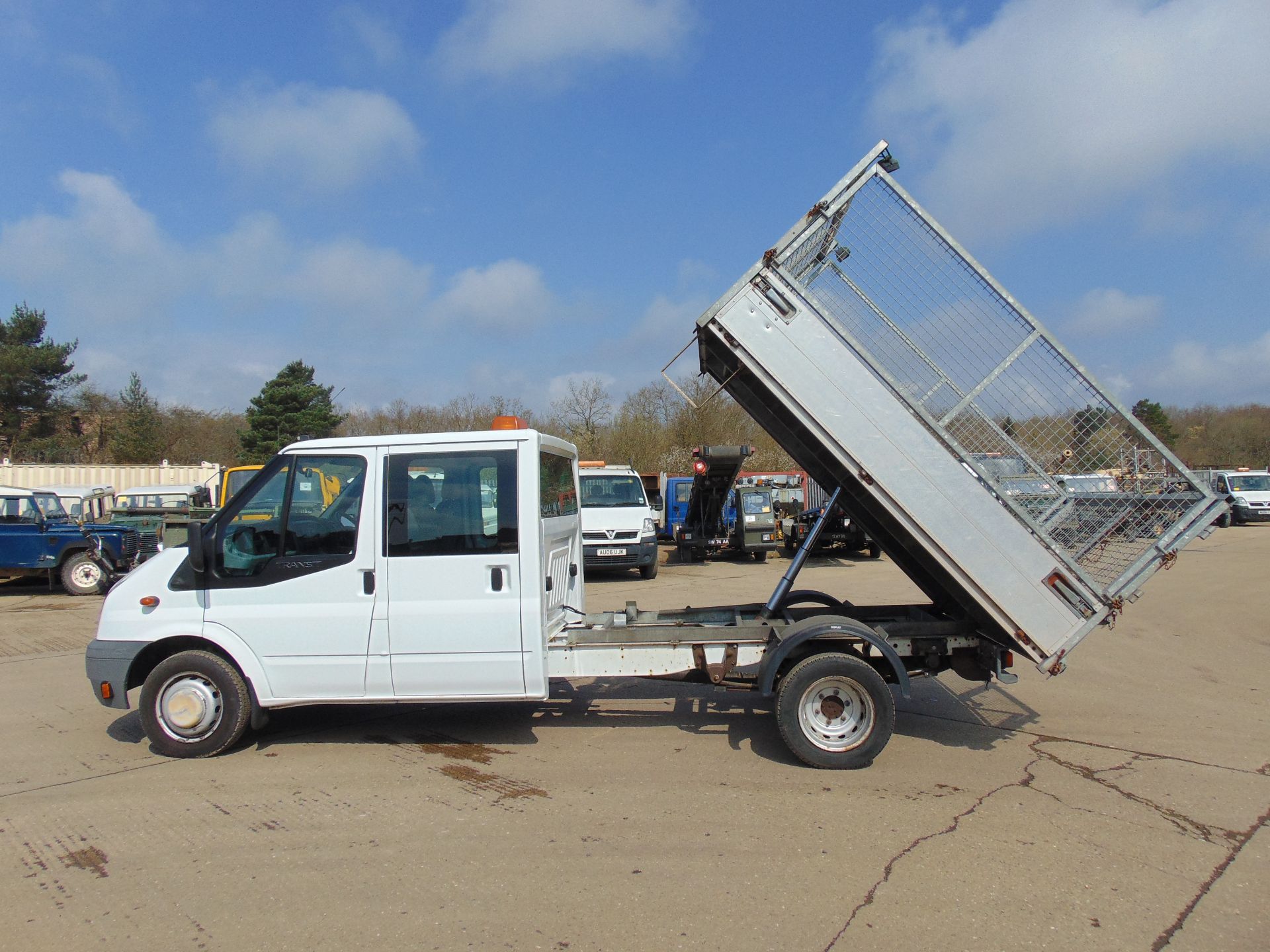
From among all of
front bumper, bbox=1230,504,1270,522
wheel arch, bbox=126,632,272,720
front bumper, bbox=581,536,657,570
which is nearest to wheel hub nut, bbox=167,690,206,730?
wheel arch, bbox=126,632,272,720

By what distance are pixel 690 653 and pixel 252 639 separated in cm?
290

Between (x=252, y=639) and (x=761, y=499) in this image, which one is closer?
(x=252, y=639)

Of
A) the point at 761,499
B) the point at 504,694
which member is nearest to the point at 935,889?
the point at 504,694

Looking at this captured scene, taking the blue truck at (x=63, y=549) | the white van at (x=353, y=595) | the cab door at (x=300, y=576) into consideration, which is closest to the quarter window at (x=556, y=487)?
the white van at (x=353, y=595)

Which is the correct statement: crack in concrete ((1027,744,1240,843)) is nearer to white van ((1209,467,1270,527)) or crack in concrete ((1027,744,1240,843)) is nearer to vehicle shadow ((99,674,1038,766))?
vehicle shadow ((99,674,1038,766))

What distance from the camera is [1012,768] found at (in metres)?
5.30

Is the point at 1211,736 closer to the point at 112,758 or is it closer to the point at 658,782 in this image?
the point at 658,782

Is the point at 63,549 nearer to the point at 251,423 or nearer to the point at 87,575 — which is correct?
the point at 87,575

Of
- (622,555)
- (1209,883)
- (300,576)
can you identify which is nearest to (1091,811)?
(1209,883)

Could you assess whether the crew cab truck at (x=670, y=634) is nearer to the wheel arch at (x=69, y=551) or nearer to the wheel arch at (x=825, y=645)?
the wheel arch at (x=825, y=645)

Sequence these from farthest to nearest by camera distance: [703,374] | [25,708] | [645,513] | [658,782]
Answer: [645,513] → [25,708] → [703,374] → [658,782]

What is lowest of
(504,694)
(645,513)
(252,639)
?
(504,694)

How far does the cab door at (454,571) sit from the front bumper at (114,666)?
180 cm

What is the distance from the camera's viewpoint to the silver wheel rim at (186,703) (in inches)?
212
